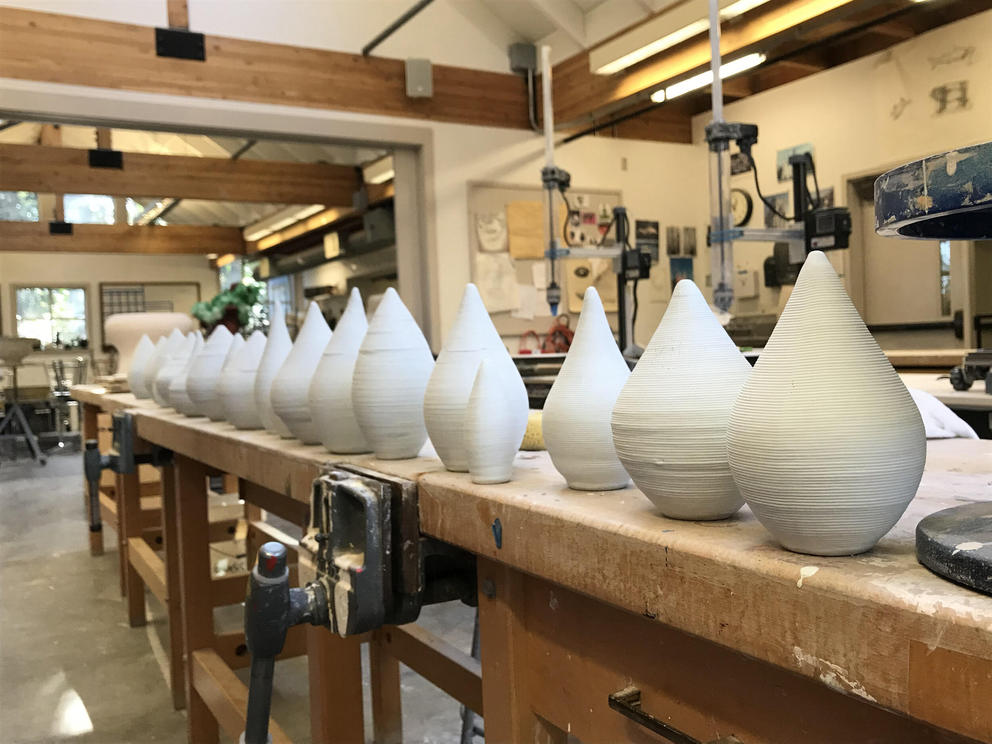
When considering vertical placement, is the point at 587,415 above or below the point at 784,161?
below

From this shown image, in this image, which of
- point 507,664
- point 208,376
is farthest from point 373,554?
point 208,376

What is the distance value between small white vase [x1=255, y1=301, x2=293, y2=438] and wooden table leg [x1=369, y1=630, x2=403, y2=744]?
74cm

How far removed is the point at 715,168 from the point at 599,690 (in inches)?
65.4

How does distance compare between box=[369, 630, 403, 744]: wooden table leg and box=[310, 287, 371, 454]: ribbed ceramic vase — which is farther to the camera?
box=[369, 630, 403, 744]: wooden table leg

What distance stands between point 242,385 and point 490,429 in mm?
824

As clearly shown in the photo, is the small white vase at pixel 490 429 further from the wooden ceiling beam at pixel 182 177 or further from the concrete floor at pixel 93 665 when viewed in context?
the wooden ceiling beam at pixel 182 177

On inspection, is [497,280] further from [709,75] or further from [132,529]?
[132,529]

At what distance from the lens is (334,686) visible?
134 centimetres

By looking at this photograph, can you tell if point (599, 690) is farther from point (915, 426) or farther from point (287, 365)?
point (287, 365)

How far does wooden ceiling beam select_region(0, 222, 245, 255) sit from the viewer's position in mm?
10070

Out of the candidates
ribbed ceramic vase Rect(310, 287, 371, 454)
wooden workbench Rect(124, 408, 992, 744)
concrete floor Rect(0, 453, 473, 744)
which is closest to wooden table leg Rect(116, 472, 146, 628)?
concrete floor Rect(0, 453, 473, 744)

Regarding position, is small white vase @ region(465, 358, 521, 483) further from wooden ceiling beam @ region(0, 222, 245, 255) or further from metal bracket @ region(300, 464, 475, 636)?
wooden ceiling beam @ region(0, 222, 245, 255)

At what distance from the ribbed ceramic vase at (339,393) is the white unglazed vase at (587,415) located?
14.1 inches

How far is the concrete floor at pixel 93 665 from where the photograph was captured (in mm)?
2234
